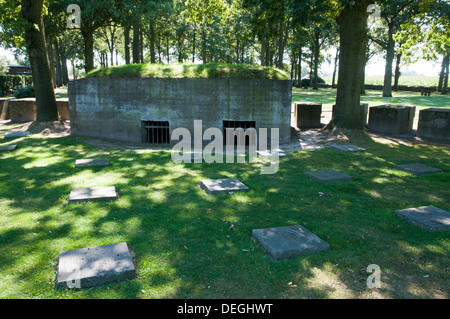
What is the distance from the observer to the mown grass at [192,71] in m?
11.9

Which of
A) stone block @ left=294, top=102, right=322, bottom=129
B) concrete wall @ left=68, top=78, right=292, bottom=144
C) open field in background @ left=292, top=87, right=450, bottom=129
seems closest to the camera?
concrete wall @ left=68, top=78, right=292, bottom=144

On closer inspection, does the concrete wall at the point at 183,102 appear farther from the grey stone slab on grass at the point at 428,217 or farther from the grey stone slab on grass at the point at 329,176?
the grey stone slab on grass at the point at 428,217

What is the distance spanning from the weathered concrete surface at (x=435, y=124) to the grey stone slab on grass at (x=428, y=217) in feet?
27.5

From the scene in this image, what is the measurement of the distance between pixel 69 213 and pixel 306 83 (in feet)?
182

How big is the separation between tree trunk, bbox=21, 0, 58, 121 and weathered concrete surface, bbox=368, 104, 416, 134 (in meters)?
13.5

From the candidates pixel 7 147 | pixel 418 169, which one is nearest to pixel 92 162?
pixel 7 147

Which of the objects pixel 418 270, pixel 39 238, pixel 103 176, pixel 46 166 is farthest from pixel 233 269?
pixel 46 166

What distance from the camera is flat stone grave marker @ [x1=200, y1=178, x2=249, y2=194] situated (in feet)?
21.7

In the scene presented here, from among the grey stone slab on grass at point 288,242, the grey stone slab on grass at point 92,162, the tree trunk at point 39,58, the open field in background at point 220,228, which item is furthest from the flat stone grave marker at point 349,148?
the tree trunk at point 39,58

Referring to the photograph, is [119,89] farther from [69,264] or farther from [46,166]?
[69,264]

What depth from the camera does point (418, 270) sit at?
3938 mm

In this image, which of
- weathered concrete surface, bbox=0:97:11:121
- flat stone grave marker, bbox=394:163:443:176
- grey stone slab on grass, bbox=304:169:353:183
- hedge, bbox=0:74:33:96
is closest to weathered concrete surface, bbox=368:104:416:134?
flat stone grave marker, bbox=394:163:443:176

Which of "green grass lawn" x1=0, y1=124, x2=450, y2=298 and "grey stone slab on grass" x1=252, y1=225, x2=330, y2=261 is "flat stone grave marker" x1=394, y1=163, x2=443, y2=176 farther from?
"grey stone slab on grass" x1=252, y1=225, x2=330, y2=261

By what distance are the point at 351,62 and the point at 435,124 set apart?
3858 mm
